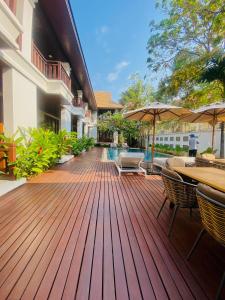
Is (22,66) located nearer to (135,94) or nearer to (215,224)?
(215,224)

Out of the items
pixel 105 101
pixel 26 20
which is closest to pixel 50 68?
pixel 26 20

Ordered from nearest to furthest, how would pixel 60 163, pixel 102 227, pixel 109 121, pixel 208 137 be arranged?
pixel 102 227 → pixel 60 163 → pixel 208 137 → pixel 109 121

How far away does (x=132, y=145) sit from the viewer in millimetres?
25938

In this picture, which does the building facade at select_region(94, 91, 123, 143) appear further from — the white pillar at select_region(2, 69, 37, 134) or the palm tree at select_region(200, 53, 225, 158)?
the white pillar at select_region(2, 69, 37, 134)

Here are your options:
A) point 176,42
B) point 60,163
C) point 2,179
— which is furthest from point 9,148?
point 176,42

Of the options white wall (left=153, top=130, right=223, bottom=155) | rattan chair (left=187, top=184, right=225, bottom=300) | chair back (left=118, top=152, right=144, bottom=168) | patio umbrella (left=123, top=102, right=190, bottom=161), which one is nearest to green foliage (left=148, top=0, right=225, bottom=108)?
white wall (left=153, top=130, right=223, bottom=155)

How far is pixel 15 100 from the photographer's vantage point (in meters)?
5.64

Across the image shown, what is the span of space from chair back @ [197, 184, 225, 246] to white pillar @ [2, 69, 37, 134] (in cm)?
529

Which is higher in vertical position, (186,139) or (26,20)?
(26,20)

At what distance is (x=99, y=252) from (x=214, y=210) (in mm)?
1374

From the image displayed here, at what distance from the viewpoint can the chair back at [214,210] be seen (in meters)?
1.71

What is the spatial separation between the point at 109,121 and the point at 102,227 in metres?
20.3

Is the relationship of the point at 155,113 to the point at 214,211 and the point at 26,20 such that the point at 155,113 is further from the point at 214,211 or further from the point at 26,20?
the point at 214,211

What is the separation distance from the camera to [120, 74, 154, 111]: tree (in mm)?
24016
